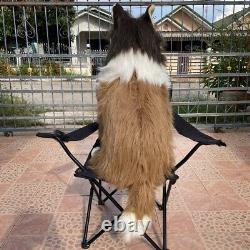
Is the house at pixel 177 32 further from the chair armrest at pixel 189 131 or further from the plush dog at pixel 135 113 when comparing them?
the plush dog at pixel 135 113

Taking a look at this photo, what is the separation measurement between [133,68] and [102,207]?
1.39m

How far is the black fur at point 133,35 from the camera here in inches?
65.9

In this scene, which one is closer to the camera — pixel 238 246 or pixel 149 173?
pixel 149 173

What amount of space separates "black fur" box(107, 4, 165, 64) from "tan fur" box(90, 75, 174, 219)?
0.17 meters

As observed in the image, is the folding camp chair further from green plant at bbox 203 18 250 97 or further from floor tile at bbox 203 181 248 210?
green plant at bbox 203 18 250 97

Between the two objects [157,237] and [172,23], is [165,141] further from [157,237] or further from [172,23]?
[172,23]

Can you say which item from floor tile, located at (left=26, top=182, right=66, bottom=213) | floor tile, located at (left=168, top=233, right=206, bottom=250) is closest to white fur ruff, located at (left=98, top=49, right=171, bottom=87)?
floor tile, located at (left=168, top=233, right=206, bottom=250)

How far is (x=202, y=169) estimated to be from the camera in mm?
3359

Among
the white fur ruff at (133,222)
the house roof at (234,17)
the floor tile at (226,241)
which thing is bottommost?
the floor tile at (226,241)

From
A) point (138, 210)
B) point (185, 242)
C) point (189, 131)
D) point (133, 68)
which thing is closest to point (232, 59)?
point (189, 131)

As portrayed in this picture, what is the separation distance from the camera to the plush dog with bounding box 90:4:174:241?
168 centimetres

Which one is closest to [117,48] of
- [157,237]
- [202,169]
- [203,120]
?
[157,237]

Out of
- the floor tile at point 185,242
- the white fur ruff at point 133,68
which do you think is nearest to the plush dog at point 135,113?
the white fur ruff at point 133,68

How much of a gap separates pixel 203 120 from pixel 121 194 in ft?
9.78
